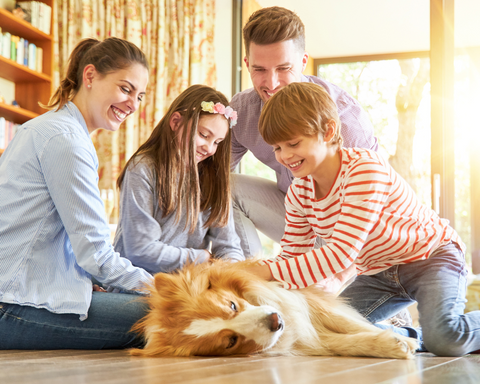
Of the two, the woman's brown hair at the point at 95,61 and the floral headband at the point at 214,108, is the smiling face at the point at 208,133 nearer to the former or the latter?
the floral headband at the point at 214,108

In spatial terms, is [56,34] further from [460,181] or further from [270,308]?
[270,308]

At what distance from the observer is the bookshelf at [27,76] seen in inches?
149

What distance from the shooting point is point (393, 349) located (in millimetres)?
1266

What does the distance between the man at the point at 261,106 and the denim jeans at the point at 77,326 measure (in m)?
0.87

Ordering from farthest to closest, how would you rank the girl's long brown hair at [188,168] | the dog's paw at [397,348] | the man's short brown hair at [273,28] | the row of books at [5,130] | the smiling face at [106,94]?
the row of books at [5,130] → the man's short brown hair at [273,28] → the girl's long brown hair at [188,168] → the smiling face at [106,94] → the dog's paw at [397,348]

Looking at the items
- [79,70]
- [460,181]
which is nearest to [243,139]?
[79,70]

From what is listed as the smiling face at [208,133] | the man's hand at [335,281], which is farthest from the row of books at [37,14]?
the man's hand at [335,281]

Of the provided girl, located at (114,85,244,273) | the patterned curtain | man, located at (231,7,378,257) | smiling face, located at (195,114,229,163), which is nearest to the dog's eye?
girl, located at (114,85,244,273)

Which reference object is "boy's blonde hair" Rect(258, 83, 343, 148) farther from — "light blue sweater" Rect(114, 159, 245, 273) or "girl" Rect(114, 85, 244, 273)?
"light blue sweater" Rect(114, 159, 245, 273)

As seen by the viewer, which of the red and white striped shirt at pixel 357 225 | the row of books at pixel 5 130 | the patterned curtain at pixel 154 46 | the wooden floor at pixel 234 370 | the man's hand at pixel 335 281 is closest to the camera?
the wooden floor at pixel 234 370

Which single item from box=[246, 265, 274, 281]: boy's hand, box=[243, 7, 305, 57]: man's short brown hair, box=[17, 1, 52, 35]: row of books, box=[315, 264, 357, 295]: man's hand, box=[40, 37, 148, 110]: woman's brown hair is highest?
box=[17, 1, 52, 35]: row of books

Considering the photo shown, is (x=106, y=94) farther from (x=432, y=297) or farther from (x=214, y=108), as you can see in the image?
(x=432, y=297)

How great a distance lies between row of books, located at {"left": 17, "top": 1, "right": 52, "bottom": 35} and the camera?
396 cm

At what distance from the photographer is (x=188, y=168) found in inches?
78.7
